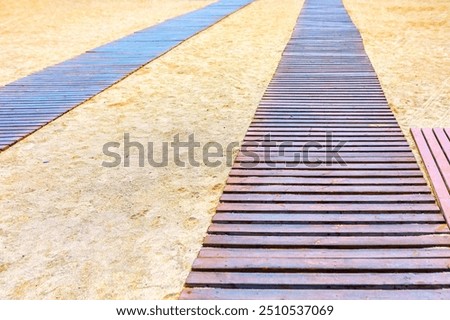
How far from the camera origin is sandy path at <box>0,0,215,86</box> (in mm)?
9438

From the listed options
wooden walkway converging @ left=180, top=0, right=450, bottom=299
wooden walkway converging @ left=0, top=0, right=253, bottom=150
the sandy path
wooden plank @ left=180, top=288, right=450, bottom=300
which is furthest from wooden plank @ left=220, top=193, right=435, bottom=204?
the sandy path

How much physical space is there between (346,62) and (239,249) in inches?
243

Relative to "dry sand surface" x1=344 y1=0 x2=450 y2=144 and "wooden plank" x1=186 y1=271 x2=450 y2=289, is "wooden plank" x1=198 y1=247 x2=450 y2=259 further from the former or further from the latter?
"dry sand surface" x1=344 y1=0 x2=450 y2=144

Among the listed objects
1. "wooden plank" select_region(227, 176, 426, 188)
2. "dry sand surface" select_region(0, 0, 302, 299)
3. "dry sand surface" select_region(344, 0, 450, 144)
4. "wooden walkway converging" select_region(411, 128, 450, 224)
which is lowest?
"dry sand surface" select_region(0, 0, 302, 299)

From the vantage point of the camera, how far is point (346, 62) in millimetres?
8227

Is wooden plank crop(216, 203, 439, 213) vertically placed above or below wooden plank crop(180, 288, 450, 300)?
above

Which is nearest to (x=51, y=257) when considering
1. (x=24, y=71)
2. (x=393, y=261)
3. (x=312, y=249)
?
(x=312, y=249)

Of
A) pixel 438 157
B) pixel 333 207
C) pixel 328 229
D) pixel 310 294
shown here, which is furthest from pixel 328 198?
pixel 438 157

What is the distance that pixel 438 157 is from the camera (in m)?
4.35

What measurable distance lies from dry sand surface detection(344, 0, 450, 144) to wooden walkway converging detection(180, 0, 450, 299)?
0.54 m

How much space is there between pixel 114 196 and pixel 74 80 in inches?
175

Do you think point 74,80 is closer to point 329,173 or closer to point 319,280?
point 329,173

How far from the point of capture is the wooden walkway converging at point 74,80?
5750 mm

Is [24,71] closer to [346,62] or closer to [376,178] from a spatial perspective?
[346,62]
